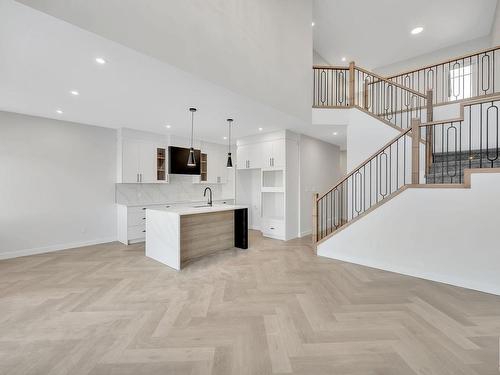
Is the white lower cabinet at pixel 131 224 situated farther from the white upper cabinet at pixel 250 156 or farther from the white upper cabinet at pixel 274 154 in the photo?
the white upper cabinet at pixel 274 154

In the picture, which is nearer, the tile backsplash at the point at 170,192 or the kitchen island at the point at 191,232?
the kitchen island at the point at 191,232

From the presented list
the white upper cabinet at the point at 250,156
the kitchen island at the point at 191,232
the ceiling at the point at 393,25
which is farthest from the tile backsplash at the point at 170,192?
the ceiling at the point at 393,25

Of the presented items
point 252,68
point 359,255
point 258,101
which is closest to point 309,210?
point 359,255

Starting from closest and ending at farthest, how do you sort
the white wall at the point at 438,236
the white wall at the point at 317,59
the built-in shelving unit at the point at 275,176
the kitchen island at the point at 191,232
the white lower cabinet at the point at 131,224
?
the white wall at the point at 438,236
the kitchen island at the point at 191,232
the white lower cabinet at the point at 131,224
the built-in shelving unit at the point at 275,176
the white wall at the point at 317,59

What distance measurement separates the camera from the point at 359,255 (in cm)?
400

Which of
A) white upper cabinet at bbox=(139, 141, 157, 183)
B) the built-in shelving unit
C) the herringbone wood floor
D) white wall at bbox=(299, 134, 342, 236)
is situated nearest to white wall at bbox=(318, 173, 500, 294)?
the herringbone wood floor

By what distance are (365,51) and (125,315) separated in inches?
343

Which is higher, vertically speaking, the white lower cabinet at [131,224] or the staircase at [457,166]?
the staircase at [457,166]

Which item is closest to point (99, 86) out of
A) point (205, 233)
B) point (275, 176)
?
point (205, 233)

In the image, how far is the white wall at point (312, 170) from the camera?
6267 mm

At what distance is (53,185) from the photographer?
191 inches

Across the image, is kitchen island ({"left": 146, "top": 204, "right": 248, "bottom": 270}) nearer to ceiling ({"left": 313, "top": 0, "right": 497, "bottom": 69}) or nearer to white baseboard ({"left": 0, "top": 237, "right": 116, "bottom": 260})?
white baseboard ({"left": 0, "top": 237, "right": 116, "bottom": 260})

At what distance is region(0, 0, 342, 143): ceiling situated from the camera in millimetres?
2168

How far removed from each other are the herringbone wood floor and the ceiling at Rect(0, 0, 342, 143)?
2.77 m
